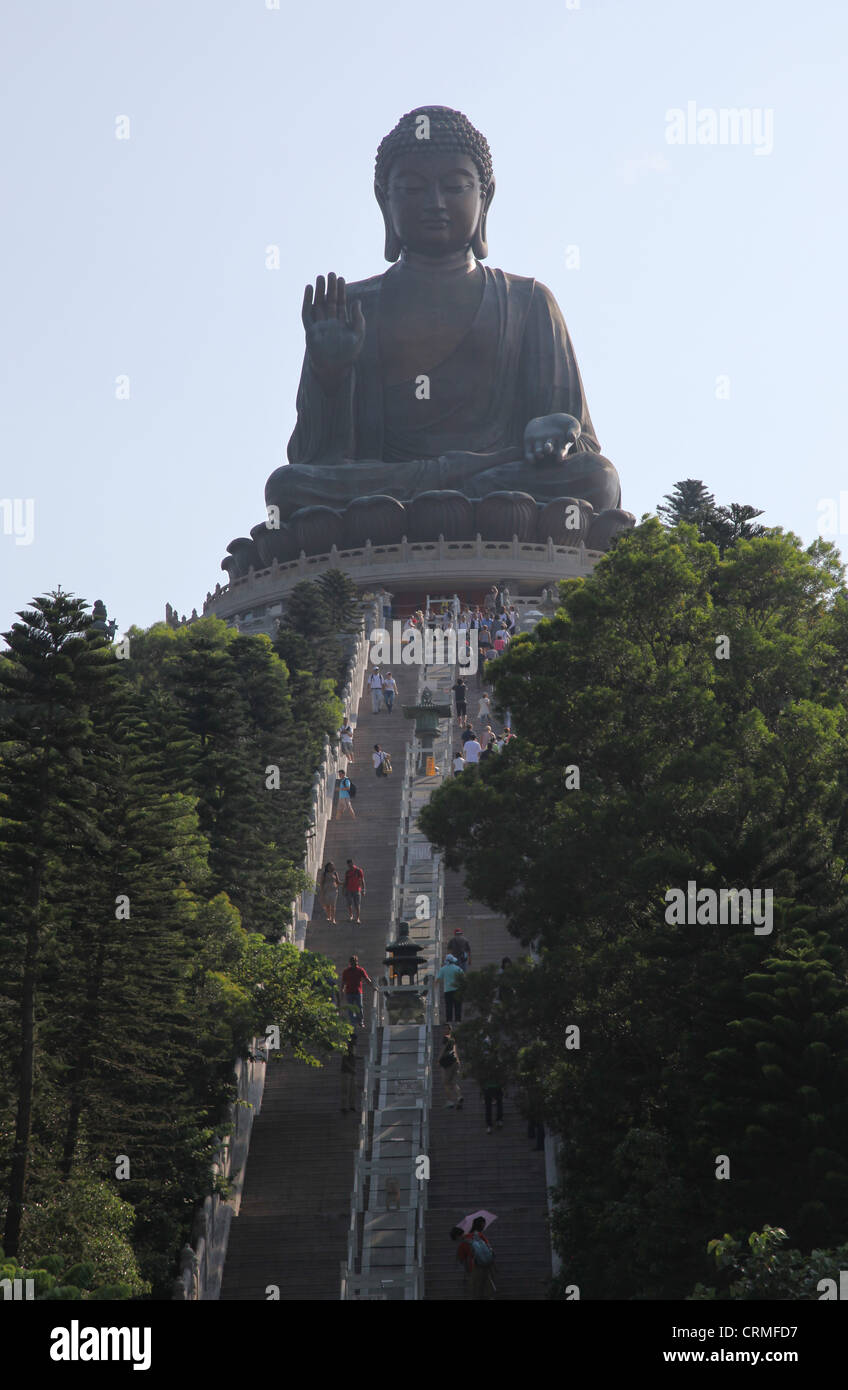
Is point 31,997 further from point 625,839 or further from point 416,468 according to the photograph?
point 416,468

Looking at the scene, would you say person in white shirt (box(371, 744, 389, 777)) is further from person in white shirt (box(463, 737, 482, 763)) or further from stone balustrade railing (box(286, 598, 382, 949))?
person in white shirt (box(463, 737, 482, 763))

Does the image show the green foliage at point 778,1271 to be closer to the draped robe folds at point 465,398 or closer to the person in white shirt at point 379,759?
the person in white shirt at point 379,759

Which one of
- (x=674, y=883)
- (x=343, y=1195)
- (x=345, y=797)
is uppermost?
(x=345, y=797)

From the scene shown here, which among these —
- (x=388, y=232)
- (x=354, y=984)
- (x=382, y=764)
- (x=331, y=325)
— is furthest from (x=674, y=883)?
(x=388, y=232)

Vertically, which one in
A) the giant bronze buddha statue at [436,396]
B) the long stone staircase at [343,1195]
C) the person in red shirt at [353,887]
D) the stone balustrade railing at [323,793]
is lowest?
the long stone staircase at [343,1195]

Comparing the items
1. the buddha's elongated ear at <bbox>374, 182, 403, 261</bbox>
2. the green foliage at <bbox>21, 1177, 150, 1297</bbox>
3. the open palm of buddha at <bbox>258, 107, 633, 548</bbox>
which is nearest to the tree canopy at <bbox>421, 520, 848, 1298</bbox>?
the green foliage at <bbox>21, 1177, 150, 1297</bbox>

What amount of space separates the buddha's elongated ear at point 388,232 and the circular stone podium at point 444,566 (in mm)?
10302

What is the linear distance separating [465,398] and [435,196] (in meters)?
5.29

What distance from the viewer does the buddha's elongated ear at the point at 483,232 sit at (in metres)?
48.8

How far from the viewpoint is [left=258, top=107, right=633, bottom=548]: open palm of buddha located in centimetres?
4591

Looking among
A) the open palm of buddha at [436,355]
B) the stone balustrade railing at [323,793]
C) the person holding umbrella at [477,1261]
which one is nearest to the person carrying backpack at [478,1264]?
the person holding umbrella at [477,1261]

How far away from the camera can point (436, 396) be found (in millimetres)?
48812

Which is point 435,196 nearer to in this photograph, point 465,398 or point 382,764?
point 465,398
